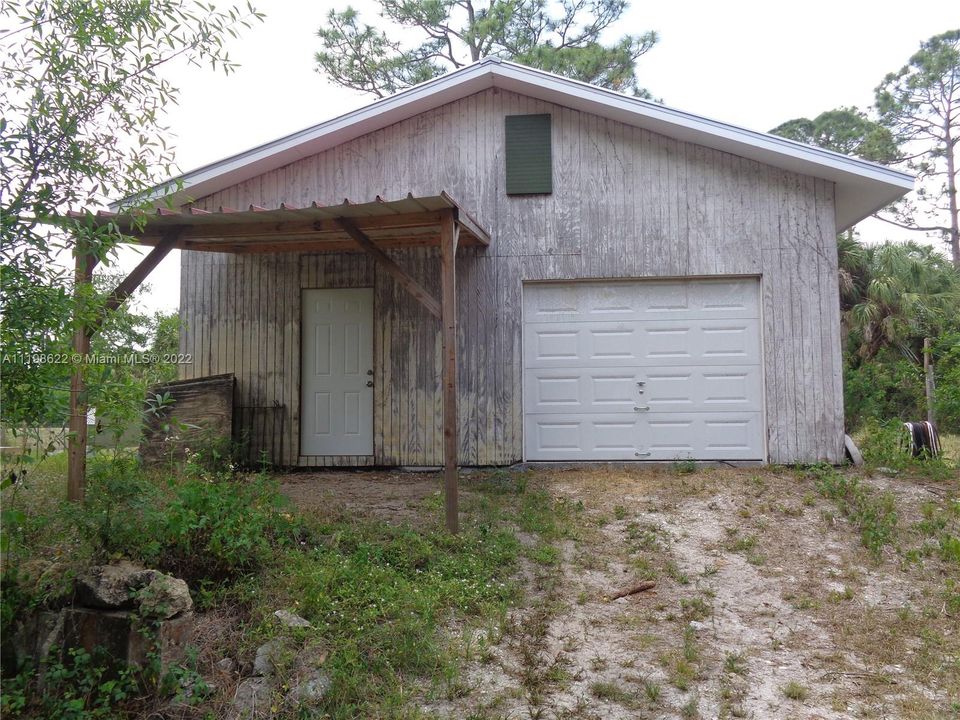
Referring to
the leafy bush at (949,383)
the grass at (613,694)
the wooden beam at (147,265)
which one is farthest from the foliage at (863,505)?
the wooden beam at (147,265)

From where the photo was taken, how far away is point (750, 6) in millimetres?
13508

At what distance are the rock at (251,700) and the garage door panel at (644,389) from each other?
526cm

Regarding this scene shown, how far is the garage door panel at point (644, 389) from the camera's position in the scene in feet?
27.6

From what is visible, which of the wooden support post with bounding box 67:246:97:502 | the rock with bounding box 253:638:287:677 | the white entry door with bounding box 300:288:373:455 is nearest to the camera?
the wooden support post with bounding box 67:246:97:502

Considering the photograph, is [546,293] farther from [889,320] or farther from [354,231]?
[889,320]

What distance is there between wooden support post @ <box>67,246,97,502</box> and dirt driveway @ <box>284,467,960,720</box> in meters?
1.84

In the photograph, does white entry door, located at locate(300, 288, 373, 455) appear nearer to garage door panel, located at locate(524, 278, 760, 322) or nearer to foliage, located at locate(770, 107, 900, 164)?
garage door panel, located at locate(524, 278, 760, 322)

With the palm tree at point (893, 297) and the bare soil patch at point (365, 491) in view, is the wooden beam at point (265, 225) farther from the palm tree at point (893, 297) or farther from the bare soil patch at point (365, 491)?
the palm tree at point (893, 297)

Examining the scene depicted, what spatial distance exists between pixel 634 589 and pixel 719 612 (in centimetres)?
59

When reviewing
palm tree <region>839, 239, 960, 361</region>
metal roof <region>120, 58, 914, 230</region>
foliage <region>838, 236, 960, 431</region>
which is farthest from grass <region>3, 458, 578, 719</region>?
palm tree <region>839, 239, 960, 361</region>

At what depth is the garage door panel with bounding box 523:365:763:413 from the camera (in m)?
8.42

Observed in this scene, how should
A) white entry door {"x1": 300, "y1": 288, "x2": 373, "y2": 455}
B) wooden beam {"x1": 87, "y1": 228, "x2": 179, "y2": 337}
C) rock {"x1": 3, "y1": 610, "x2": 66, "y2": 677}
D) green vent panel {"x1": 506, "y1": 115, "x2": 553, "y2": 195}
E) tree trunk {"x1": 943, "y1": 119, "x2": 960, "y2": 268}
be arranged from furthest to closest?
tree trunk {"x1": 943, "y1": 119, "x2": 960, "y2": 268} → white entry door {"x1": 300, "y1": 288, "x2": 373, "y2": 455} → green vent panel {"x1": 506, "y1": 115, "x2": 553, "y2": 195} → wooden beam {"x1": 87, "y1": 228, "x2": 179, "y2": 337} → rock {"x1": 3, "y1": 610, "x2": 66, "y2": 677}

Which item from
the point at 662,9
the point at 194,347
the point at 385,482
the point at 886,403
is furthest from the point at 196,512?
the point at 662,9

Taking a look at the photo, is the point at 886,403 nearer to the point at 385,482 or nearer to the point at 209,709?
the point at 385,482
